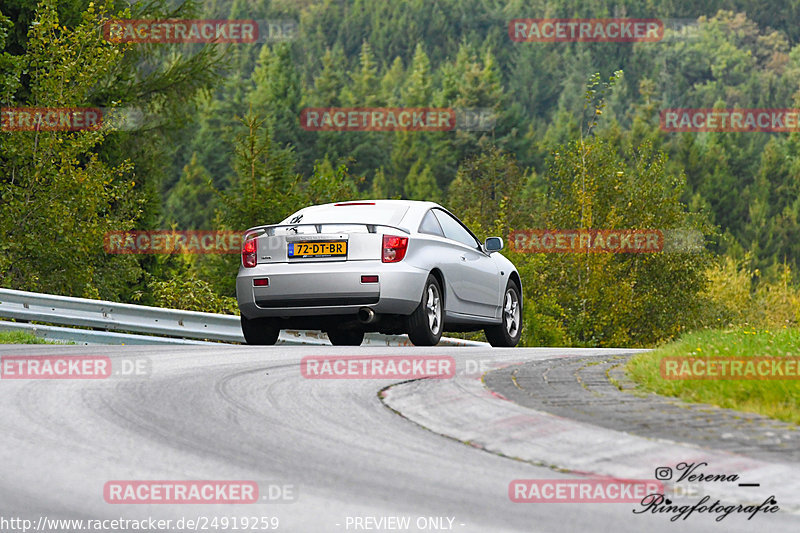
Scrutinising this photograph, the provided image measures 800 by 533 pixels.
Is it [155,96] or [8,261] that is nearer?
[8,261]

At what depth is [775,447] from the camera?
556 cm

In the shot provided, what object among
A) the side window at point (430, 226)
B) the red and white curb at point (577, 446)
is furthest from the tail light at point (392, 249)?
the red and white curb at point (577, 446)

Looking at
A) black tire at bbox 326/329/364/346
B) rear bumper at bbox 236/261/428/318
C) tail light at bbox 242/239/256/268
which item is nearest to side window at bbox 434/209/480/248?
rear bumper at bbox 236/261/428/318

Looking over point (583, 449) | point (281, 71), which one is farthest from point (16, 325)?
point (281, 71)

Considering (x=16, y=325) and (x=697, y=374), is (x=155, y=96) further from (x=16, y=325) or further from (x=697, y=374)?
(x=697, y=374)

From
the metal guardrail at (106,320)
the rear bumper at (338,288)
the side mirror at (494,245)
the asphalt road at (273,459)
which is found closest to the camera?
the asphalt road at (273,459)

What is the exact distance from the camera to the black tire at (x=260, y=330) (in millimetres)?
12625

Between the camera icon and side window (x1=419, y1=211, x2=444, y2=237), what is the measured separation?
24.3ft

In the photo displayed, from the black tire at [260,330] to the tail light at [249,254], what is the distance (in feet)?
2.24

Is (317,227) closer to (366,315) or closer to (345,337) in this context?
(366,315)

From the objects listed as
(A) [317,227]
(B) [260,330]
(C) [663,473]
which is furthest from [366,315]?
(C) [663,473]

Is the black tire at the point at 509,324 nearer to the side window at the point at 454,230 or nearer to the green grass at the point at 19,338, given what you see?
the side window at the point at 454,230

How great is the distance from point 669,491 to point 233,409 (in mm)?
2874

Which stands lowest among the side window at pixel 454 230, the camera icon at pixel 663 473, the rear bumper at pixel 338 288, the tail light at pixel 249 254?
the camera icon at pixel 663 473
